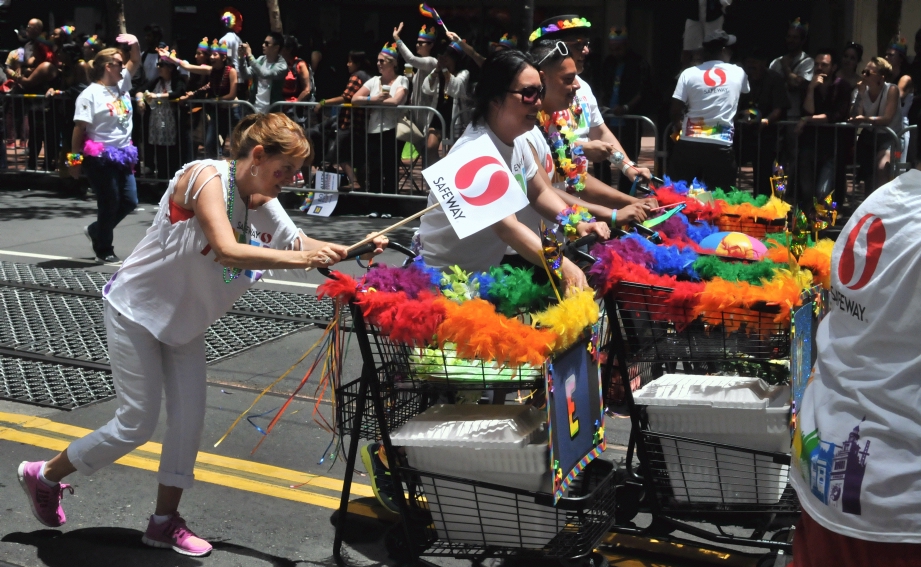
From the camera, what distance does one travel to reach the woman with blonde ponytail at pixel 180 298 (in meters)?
4.14

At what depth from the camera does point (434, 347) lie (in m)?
3.76

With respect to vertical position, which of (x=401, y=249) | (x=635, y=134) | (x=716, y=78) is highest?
(x=716, y=78)

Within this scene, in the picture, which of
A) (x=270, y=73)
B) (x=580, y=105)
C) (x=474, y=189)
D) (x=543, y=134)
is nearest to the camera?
(x=474, y=189)

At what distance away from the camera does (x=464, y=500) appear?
12.5ft

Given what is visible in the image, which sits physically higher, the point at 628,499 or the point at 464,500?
the point at 464,500

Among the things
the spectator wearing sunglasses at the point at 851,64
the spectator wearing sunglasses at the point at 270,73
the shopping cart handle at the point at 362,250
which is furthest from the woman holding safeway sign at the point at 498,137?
the spectator wearing sunglasses at the point at 270,73

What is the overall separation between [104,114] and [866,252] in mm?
8970

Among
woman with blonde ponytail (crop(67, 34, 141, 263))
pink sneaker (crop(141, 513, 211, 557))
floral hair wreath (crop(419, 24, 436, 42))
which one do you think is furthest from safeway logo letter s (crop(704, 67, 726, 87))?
pink sneaker (crop(141, 513, 211, 557))

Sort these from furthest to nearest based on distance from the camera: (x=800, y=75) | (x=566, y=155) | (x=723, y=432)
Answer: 1. (x=800, y=75)
2. (x=566, y=155)
3. (x=723, y=432)

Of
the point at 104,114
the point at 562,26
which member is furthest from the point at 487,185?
the point at 104,114

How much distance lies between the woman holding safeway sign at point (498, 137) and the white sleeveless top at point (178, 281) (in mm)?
808

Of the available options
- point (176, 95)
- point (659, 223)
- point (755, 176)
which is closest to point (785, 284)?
point (659, 223)

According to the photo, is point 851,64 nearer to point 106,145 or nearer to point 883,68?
point 883,68

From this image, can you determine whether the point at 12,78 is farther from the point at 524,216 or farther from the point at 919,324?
the point at 919,324
